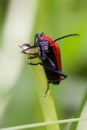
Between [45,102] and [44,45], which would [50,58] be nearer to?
[44,45]

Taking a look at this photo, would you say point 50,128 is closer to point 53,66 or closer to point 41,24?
point 53,66

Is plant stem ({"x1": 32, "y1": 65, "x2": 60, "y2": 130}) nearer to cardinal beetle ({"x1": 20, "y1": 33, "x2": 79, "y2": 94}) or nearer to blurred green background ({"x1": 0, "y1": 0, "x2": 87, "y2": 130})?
blurred green background ({"x1": 0, "y1": 0, "x2": 87, "y2": 130})

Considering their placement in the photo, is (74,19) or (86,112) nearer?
(86,112)

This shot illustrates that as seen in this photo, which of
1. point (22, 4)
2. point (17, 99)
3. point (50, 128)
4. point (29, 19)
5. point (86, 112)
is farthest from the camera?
point (22, 4)

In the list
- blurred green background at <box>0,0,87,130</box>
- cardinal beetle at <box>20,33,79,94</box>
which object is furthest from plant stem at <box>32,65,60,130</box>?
cardinal beetle at <box>20,33,79,94</box>

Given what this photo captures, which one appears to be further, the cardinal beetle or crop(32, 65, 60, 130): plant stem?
the cardinal beetle

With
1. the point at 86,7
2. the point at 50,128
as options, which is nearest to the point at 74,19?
the point at 86,7

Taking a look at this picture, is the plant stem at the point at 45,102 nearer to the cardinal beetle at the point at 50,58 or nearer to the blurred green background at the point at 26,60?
the blurred green background at the point at 26,60

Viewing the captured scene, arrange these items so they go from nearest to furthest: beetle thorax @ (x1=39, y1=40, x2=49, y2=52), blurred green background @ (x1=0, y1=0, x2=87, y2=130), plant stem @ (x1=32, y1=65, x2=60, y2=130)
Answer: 1. plant stem @ (x1=32, y1=65, x2=60, y2=130)
2. blurred green background @ (x1=0, y1=0, x2=87, y2=130)
3. beetle thorax @ (x1=39, y1=40, x2=49, y2=52)

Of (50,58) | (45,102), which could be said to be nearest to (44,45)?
Answer: (50,58)
